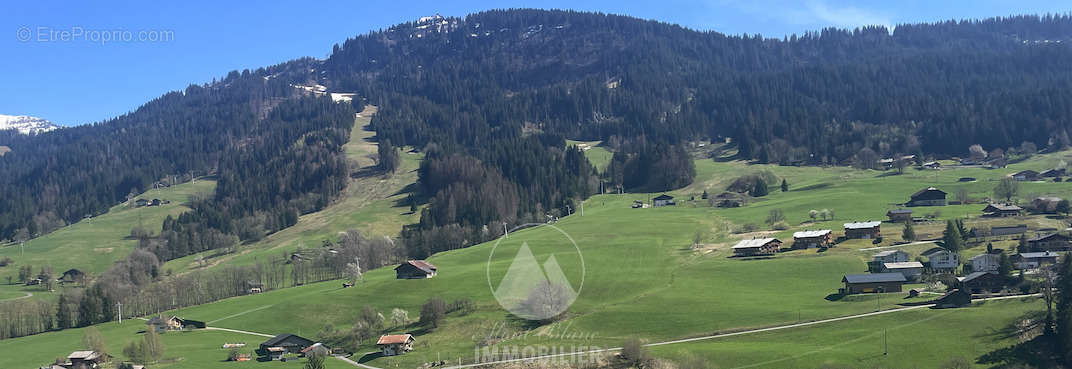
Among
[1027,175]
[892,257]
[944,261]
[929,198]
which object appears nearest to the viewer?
[944,261]

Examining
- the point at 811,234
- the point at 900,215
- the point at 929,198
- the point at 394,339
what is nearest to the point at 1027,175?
the point at 929,198

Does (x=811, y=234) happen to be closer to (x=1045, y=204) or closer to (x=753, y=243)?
(x=753, y=243)

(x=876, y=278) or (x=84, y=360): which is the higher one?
(x=876, y=278)

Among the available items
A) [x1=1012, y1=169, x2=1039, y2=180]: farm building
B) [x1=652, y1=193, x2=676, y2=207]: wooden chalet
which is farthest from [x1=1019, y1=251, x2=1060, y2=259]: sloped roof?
[x1=652, y1=193, x2=676, y2=207]: wooden chalet

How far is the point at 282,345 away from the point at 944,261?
72090 mm

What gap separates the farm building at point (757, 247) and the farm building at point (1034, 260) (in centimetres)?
2984

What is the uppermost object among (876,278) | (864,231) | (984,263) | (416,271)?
(864,231)

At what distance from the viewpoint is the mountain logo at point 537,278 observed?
9575cm

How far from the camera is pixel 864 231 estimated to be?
119312 millimetres

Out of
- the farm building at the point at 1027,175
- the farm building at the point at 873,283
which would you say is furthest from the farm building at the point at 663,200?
the farm building at the point at 873,283

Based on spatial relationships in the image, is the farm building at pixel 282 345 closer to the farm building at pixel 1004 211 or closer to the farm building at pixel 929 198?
the farm building at pixel 1004 211

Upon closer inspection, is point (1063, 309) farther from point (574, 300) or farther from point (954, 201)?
point (954, 201)

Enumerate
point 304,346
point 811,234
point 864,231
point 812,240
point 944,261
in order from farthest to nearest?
1. point 864,231
2. point 811,234
3. point 812,240
4. point 944,261
5. point 304,346

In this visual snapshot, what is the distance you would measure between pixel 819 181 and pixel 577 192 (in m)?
51.9
